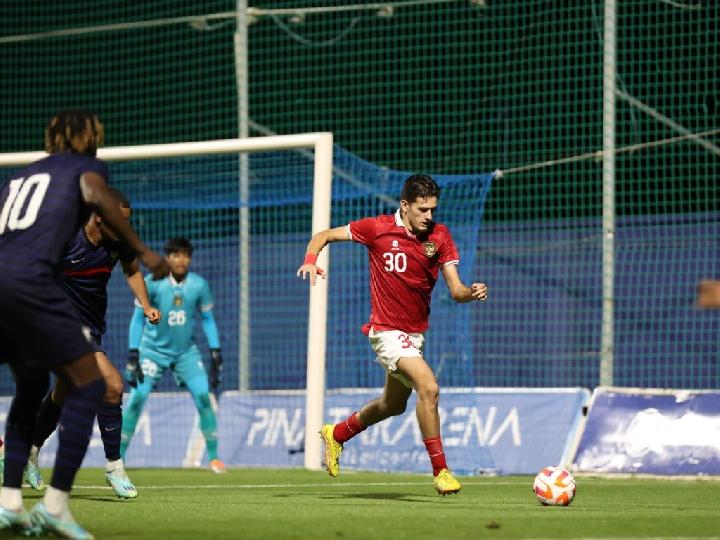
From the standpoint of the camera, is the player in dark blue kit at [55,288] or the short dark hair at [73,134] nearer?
the player in dark blue kit at [55,288]

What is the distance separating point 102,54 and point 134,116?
3.63ft

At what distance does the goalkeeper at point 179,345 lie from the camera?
1606 centimetres

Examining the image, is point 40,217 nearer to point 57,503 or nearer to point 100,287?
point 57,503

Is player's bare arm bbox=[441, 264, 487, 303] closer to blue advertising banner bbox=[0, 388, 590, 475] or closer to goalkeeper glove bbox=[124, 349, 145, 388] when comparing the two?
blue advertising banner bbox=[0, 388, 590, 475]

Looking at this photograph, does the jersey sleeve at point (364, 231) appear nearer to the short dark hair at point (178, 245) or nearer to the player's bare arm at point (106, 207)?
the player's bare arm at point (106, 207)

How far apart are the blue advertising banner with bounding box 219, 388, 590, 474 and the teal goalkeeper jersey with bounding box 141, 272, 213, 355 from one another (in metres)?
1.53

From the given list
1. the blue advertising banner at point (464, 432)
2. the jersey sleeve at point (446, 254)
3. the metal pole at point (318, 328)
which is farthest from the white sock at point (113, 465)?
the blue advertising banner at point (464, 432)

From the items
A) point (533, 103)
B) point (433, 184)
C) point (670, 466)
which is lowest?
point (670, 466)

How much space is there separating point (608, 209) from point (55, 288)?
9.79 m

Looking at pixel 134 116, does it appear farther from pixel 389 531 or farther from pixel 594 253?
pixel 389 531

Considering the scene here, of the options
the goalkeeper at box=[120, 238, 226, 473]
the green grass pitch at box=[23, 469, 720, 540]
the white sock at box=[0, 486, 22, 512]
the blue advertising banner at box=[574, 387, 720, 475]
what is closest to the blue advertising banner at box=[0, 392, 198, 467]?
the goalkeeper at box=[120, 238, 226, 473]

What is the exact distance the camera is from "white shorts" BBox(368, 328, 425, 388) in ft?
35.8

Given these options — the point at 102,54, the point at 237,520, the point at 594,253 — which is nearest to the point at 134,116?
the point at 102,54

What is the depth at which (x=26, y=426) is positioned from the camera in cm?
755
